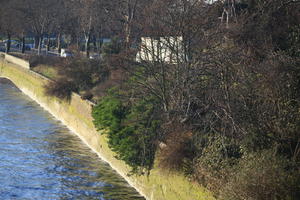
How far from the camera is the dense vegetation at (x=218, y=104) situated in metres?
19.0

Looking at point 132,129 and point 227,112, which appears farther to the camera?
point 132,129

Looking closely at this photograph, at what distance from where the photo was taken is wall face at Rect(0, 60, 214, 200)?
21.2 metres

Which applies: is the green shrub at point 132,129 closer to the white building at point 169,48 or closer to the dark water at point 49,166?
the dark water at point 49,166

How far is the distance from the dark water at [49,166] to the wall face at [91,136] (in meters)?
0.47

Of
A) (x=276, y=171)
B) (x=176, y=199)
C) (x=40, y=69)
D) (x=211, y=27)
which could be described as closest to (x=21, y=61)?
(x=40, y=69)

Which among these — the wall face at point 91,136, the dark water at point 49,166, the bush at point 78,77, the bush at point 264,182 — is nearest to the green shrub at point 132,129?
the wall face at point 91,136

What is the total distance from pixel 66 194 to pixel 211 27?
10167mm

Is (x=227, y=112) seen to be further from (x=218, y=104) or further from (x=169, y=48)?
(x=169, y=48)

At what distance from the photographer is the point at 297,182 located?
17.3 metres

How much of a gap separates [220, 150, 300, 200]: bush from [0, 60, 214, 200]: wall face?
1.74m

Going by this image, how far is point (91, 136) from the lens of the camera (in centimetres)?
3403

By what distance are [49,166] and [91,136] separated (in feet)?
15.9

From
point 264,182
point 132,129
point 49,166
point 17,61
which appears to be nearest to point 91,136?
point 49,166

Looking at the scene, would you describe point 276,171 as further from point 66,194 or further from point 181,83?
point 66,194
